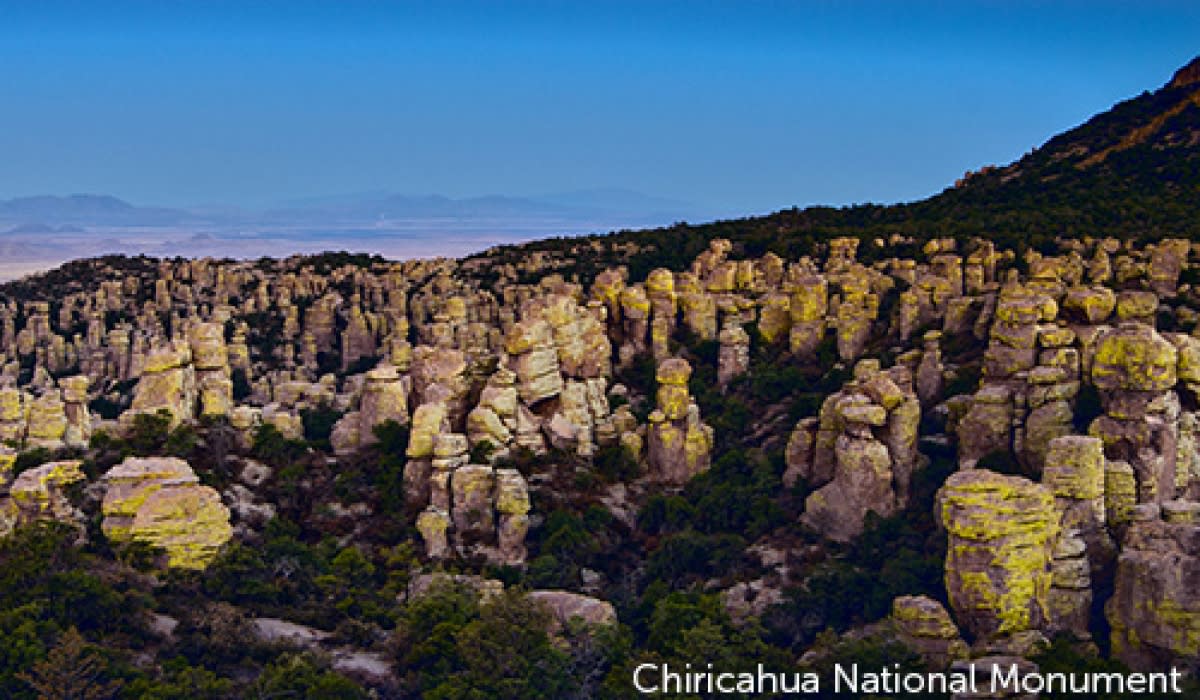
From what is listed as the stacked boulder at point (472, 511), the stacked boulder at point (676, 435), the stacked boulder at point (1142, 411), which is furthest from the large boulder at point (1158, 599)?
the stacked boulder at point (472, 511)

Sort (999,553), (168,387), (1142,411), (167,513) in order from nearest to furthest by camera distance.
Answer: (999,553), (1142,411), (167,513), (168,387)

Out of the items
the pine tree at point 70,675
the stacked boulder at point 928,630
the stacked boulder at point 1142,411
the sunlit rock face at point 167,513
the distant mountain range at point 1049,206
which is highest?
the distant mountain range at point 1049,206

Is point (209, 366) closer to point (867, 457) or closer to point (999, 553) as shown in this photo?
point (867, 457)

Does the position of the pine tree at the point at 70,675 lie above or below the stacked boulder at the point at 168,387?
below

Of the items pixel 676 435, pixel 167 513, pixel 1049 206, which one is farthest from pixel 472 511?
pixel 1049 206

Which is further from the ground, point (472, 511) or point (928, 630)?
point (472, 511)

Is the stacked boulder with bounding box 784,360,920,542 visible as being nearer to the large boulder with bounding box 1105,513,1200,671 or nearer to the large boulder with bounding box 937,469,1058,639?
the large boulder with bounding box 937,469,1058,639

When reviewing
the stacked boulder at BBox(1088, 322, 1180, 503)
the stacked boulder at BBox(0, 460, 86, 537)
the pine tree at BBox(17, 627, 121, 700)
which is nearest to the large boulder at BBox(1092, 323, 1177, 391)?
the stacked boulder at BBox(1088, 322, 1180, 503)

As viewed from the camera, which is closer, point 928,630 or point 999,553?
point 999,553

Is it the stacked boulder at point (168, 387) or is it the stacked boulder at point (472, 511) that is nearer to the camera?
the stacked boulder at point (472, 511)

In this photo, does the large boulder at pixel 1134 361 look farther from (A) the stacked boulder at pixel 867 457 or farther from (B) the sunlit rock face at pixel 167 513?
(B) the sunlit rock face at pixel 167 513

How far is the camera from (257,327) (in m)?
84.2

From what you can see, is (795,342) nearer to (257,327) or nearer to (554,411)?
(554,411)

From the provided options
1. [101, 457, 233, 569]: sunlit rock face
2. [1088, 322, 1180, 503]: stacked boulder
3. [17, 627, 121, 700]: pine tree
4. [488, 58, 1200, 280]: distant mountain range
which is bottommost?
[17, 627, 121, 700]: pine tree
